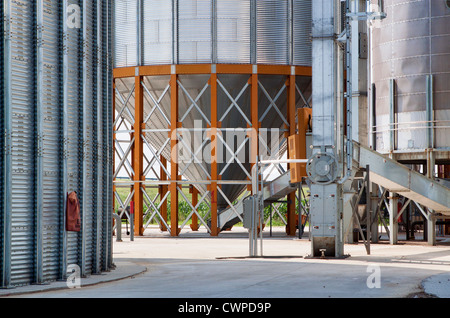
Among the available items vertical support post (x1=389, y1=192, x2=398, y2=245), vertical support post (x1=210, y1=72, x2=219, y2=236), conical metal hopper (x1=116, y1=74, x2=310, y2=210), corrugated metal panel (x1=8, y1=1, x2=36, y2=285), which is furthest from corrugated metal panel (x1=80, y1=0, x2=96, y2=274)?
vertical support post (x1=210, y1=72, x2=219, y2=236)

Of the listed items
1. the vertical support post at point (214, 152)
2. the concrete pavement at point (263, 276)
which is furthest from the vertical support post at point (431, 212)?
the vertical support post at point (214, 152)

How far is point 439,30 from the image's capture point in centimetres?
3195

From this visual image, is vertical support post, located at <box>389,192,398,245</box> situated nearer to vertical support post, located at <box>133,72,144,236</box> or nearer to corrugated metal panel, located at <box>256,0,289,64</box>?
corrugated metal panel, located at <box>256,0,289,64</box>

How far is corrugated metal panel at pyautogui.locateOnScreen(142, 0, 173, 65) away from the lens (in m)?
41.3

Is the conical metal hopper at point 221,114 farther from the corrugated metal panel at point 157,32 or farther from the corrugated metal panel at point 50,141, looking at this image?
the corrugated metal panel at point 50,141

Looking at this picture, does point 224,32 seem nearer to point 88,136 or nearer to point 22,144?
point 88,136

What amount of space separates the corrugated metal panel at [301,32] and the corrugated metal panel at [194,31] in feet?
14.4

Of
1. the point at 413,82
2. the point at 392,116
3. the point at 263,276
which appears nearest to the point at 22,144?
the point at 263,276

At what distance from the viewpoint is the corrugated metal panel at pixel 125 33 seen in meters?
42.2

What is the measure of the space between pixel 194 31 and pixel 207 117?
4.41 m

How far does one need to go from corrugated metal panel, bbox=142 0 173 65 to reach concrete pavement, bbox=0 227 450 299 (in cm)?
1498

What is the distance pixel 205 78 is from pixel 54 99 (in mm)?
24040

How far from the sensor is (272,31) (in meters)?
41.5

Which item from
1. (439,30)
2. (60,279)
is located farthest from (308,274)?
(439,30)
